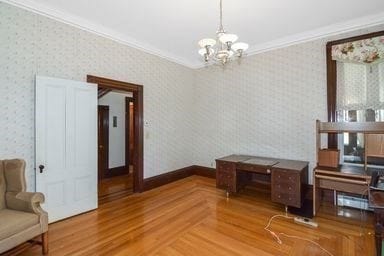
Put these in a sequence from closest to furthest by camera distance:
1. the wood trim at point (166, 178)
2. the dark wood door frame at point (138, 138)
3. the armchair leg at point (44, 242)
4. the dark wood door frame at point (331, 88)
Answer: the armchair leg at point (44, 242) → the dark wood door frame at point (331, 88) → the dark wood door frame at point (138, 138) → the wood trim at point (166, 178)

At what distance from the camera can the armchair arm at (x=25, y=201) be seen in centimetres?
233

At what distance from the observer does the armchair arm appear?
2332mm

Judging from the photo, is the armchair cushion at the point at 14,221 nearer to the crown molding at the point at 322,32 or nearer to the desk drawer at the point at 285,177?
the desk drawer at the point at 285,177

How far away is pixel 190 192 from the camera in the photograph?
4352 millimetres

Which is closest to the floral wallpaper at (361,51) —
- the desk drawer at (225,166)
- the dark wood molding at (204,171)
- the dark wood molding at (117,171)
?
the desk drawer at (225,166)

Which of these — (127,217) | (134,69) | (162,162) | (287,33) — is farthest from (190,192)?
(287,33)

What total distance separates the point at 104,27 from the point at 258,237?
3.95 m

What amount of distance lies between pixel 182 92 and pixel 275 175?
297 cm

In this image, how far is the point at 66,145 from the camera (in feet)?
10.3

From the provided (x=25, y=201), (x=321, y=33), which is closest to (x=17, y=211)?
(x=25, y=201)

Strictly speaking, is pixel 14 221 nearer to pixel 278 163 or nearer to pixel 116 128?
pixel 278 163

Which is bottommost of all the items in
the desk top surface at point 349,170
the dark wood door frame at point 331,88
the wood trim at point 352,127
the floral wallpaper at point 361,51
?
the desk top surface at point 349,170

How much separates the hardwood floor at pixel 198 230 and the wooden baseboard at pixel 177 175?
1.96 feet

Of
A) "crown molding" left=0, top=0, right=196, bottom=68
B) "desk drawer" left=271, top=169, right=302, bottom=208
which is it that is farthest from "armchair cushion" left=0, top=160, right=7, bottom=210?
"desk drawer" left=271, top=169, right=302, bottom=208
